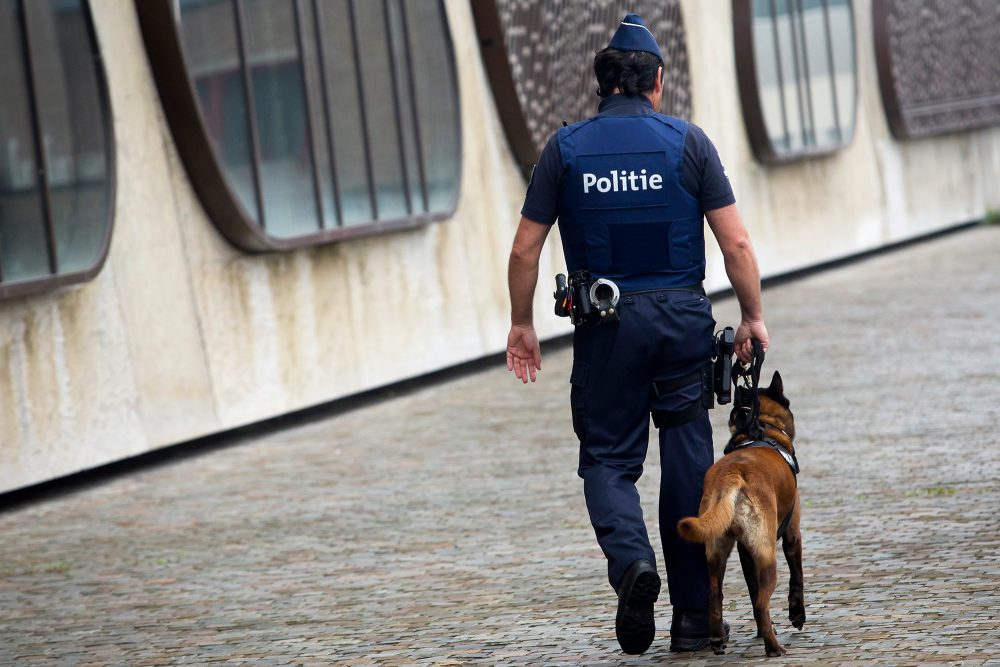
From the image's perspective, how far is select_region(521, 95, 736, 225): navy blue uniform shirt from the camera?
209 inches

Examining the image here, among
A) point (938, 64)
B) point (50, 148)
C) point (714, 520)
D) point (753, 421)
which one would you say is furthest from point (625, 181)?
point (938, 64)

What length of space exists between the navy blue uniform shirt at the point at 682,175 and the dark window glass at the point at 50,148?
501cm

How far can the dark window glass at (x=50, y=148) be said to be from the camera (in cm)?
982

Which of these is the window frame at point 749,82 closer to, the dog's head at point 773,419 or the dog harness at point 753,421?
the dog's head at point 773,419

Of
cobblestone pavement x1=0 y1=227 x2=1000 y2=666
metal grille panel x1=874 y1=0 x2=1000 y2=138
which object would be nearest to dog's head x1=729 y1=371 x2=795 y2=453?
cobblestone pavement x1=0 y1=227 x2=1000 y2=666

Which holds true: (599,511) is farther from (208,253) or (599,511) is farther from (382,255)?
(382,255)

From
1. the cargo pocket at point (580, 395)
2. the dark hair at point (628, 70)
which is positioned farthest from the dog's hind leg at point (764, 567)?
the dark hair at point (628, 70)

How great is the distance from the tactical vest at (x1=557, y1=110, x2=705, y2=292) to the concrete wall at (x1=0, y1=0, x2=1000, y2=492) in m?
5.35

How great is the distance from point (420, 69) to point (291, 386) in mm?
3209

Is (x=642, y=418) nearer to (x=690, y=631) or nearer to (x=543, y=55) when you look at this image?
(x=690, y=631)

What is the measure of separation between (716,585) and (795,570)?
409 mm

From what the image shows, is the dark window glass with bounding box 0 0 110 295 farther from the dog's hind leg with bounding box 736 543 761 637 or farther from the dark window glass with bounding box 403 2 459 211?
the dog's hind leg with bounding box 736 543 761 637

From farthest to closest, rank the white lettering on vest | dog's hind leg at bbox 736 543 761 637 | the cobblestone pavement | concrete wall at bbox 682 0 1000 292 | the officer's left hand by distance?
concrete wall at bbox 682 0 1000 292
the cobblestone pavement
the officer's left hand
the white lettering on vest
dog's hind leg at bbox 736 543 761 637

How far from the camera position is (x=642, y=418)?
5.43 m
